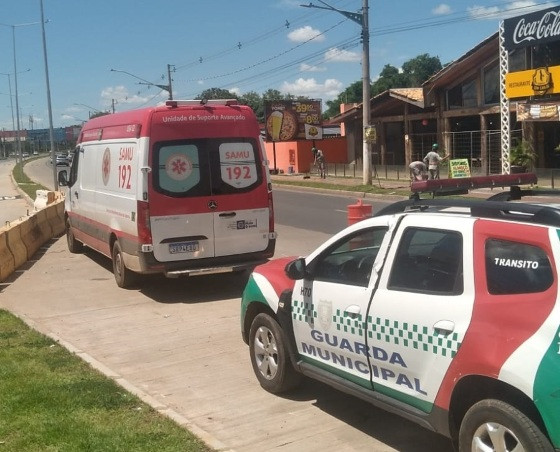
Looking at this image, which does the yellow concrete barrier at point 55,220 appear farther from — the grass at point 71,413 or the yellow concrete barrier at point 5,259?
the grass at point 71,413

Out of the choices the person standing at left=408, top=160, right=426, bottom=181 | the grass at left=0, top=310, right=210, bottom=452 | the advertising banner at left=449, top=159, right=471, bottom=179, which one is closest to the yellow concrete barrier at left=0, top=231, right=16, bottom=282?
the grass at left=0, top=310, right=210, bottom=452

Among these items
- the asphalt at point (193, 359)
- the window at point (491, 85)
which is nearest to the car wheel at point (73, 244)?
the asphalt at point (193, 359)

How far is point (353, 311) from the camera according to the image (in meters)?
4.71

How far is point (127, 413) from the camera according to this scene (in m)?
5.38

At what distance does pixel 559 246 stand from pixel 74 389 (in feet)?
13.4

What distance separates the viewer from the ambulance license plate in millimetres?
9539

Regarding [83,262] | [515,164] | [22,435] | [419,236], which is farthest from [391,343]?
[515,164]

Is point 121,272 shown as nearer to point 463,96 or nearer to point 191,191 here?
point 191,191

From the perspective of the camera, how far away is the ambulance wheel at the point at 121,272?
1041cm

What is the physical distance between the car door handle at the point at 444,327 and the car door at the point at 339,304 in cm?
68

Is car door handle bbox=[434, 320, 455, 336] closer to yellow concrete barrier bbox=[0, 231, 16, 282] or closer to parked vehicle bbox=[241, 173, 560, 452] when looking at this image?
parked vehicle bbox=[241, 173, 560, 452]

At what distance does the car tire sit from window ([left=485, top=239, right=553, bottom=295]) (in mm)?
2168

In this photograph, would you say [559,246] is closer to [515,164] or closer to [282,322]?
[282,322]

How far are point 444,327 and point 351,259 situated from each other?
49.9 inches
